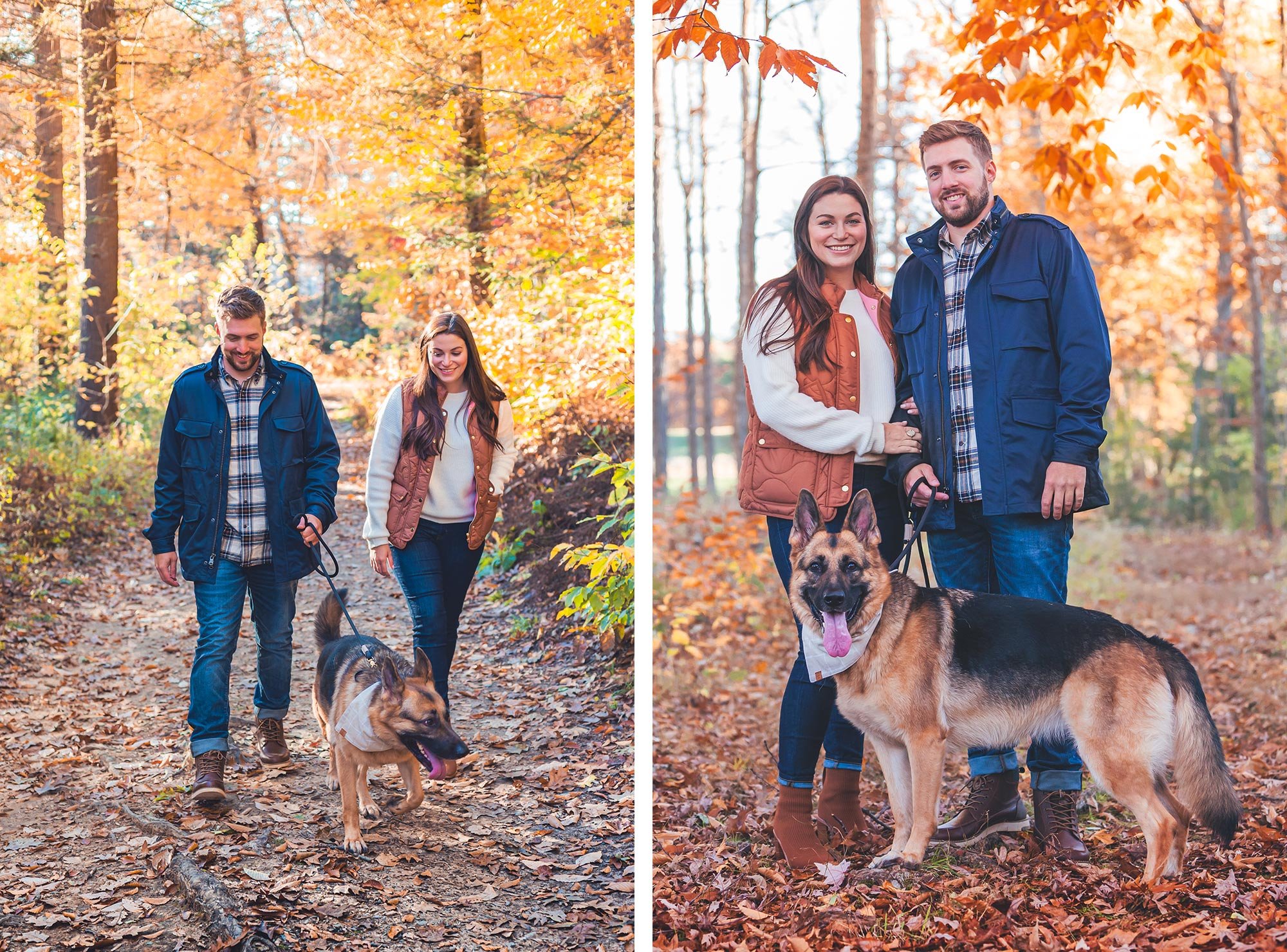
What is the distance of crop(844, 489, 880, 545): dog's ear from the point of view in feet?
8.86

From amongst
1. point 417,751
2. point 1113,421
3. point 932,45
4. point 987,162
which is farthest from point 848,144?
point 417,751

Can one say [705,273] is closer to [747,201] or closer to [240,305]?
[747,201]

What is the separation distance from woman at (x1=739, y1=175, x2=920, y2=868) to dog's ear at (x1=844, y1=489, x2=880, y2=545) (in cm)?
14

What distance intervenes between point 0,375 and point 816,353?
100 inches

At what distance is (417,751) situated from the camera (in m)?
3.14

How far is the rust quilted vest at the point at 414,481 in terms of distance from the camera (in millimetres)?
3156

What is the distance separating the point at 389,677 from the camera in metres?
3.14

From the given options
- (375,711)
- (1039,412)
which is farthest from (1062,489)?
(375,711)

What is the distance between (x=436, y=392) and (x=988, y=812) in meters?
2.26

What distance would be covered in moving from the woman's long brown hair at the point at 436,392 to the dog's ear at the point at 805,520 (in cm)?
110

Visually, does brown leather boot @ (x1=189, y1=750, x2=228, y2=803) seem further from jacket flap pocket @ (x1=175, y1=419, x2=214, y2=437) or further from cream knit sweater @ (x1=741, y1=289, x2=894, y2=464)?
cream knit sweater @ (x1=741, y1=289, x2=894, y2=464)

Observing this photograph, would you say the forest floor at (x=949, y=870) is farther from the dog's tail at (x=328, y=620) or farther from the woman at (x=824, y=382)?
the dog's tail at (x=328, y=620)

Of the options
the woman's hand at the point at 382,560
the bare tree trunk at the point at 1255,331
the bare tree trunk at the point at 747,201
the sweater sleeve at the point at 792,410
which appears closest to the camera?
the sweater sleeve at the point at 792,410

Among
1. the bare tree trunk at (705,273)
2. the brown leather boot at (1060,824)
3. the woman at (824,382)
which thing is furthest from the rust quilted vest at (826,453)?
the bare tree trunk at (705,273)
